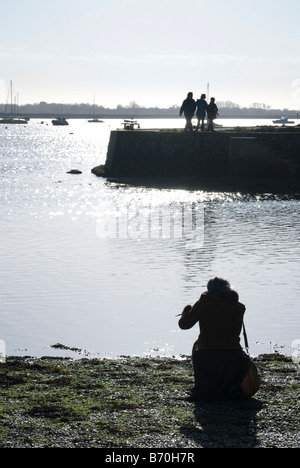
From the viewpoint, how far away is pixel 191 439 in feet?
22.5

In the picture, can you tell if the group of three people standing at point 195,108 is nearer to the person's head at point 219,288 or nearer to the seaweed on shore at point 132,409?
the seaweed on shore at point 132,409

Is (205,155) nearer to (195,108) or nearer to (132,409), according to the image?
(195,108)

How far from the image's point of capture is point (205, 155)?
40375mm

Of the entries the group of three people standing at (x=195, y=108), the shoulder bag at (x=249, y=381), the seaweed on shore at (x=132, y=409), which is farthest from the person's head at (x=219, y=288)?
the group of three people standing at (x=195, y=108)

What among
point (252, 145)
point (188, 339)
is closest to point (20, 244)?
point (188, 339)

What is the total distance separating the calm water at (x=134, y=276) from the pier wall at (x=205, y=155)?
24.0 feet

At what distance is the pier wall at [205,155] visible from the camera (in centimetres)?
3828

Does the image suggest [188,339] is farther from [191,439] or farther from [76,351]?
[191,439]

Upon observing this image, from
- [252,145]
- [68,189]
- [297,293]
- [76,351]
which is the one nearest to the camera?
[76,351]

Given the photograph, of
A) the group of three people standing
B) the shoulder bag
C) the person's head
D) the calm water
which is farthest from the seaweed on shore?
the group of three people standing

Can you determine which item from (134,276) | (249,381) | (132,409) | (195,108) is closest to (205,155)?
(195,108)

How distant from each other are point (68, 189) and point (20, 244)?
68.6ft

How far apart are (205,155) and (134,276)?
24.4m

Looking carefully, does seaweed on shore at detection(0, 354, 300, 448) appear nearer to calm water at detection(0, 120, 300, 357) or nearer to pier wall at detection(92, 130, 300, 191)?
calm water at detection(0, 120, 300, 357)
